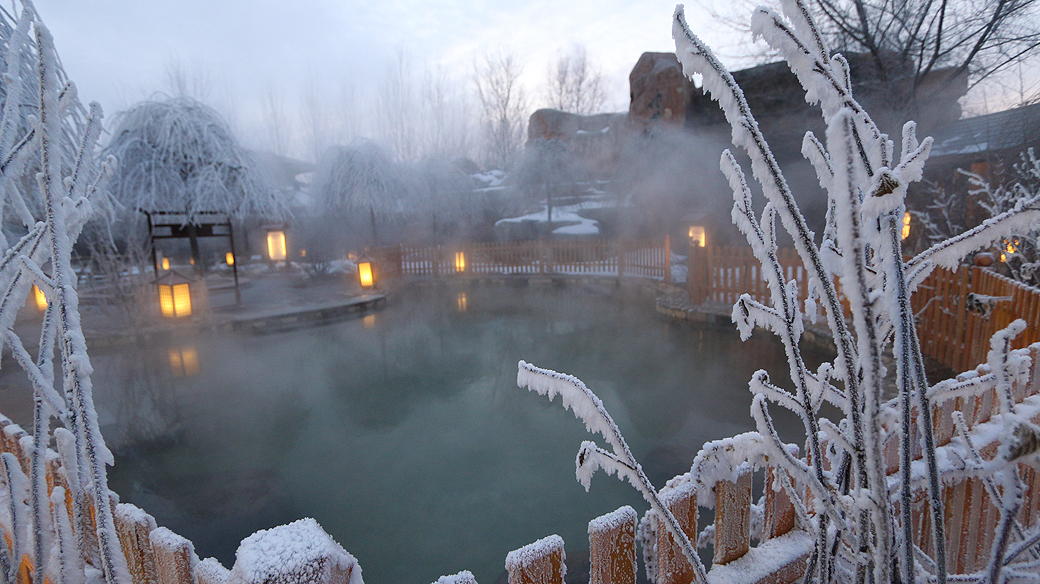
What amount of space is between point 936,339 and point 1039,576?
5.22 meters

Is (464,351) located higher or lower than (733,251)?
lower

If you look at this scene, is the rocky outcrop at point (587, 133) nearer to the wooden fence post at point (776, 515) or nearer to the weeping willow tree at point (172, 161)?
the weeping willow tree at point (172, 161)

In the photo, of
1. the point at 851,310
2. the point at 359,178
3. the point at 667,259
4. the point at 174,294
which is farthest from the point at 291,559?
the point at 359,178

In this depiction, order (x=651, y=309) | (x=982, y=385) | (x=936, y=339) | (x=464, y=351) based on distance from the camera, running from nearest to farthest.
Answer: (x=982, y=385) < (x=936, y=339) < (x=464, y=351) < (x=651, y=309)

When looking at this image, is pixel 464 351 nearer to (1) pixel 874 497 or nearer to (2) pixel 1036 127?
(1) pixel 874 497

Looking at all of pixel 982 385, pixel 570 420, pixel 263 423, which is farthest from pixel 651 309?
pixel 982 385

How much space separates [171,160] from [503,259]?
9013 millimetres

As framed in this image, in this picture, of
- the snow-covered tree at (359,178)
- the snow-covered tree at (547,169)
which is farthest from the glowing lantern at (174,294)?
the snow-covered tree at (547,169)

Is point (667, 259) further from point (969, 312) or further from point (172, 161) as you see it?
point (172, 161)

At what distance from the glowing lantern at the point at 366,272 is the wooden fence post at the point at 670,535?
10459 millimetres

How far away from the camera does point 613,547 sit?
1.08m

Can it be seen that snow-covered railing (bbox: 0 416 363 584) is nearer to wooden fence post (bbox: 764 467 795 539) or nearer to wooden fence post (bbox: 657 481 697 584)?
wooden fence post (bbox: 657 481 697 584)

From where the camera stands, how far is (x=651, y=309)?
9.30m

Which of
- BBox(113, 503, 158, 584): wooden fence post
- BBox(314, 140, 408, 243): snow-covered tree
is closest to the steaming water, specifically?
BBox(113, 503, 158, 584): wooden fence post
